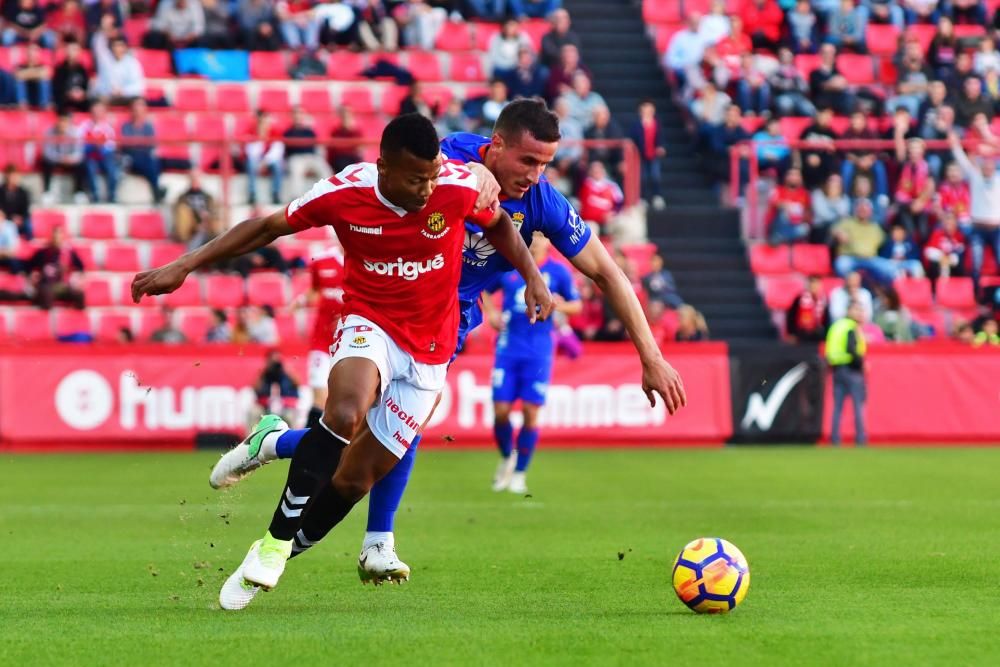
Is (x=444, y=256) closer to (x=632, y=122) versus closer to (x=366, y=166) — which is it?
(x=366, y=166)

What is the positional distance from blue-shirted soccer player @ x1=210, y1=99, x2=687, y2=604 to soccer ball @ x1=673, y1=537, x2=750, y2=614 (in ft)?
2.40

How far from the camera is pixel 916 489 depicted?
15.3m

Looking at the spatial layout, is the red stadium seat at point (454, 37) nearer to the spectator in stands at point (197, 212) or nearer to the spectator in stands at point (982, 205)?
the spectator in stands at point (197, 212)

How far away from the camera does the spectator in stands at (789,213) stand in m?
24.8

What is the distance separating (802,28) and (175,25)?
34.8ft

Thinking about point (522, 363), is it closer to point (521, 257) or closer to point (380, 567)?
point (380, 567)

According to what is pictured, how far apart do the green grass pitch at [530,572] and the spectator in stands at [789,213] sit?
806cm

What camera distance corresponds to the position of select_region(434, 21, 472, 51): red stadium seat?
87.2ft

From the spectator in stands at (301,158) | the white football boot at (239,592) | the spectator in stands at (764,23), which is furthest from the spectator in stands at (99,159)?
the white football boot at (239,592)

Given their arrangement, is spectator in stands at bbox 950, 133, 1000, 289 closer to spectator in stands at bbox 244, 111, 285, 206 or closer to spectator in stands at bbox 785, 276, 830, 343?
spectator in stands at bbox 785, 276, 830, 343

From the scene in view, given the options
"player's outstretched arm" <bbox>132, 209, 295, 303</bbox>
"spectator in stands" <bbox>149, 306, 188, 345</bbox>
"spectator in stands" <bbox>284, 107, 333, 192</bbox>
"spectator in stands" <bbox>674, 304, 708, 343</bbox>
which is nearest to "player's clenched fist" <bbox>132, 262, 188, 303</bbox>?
"player's outstretched arm" <bbox>132, 209, 295, 303</bbox>

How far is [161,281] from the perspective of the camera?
7.36 metres

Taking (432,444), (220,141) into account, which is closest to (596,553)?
(432,444)

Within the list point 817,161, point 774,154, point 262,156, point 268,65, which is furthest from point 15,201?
point 817,161
